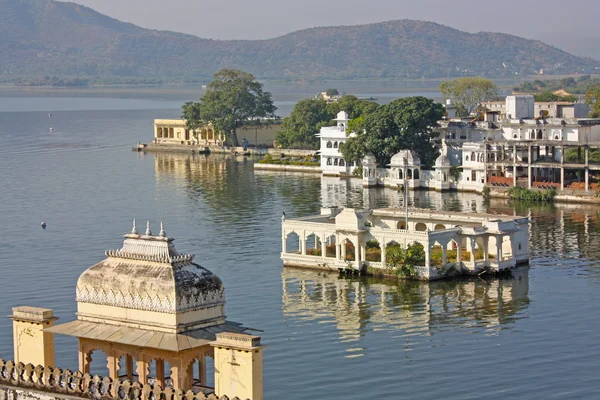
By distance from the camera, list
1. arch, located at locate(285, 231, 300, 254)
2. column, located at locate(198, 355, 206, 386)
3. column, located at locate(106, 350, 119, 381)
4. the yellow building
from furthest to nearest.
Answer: arch, located at locate(285, 231, 300, 254)
column, located at locate(106, 350, 119, 381)
column, located at locate(198, 355, 206, 386)
the yellow building

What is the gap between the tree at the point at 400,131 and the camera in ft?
319

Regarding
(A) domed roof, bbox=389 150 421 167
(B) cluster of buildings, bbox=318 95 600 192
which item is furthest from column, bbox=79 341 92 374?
(A) domed roof, bbox=389 150 421 167

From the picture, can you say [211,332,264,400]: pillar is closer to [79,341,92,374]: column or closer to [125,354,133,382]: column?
[125,354,133,382]: column

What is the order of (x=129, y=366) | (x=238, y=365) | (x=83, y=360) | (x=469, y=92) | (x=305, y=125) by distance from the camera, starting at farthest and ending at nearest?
(x=469, y=92)
(x=305, y=125)
(x=129, y=366)
(x=83, y=360)
(x=238, y=365)

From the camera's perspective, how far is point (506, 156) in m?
92.6

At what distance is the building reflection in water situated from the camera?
47.4 meters

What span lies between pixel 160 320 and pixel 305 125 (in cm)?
9441

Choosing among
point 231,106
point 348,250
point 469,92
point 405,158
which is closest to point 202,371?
point 348,250

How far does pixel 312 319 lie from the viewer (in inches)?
1901

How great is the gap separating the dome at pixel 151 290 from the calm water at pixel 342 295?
9.90 meters

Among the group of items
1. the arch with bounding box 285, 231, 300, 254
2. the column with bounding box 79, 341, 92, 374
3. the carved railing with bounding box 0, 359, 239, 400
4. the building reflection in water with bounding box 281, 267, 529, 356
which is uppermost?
the column with bounding box 79, 341, 92, 374

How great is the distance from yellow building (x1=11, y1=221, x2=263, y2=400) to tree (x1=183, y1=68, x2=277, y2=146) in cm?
9979

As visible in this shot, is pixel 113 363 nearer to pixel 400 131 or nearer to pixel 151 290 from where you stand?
pixel 151 290

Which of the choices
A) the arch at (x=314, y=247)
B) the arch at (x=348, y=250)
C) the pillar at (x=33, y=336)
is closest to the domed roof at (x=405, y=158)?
the arch at (x=314, y=247)
